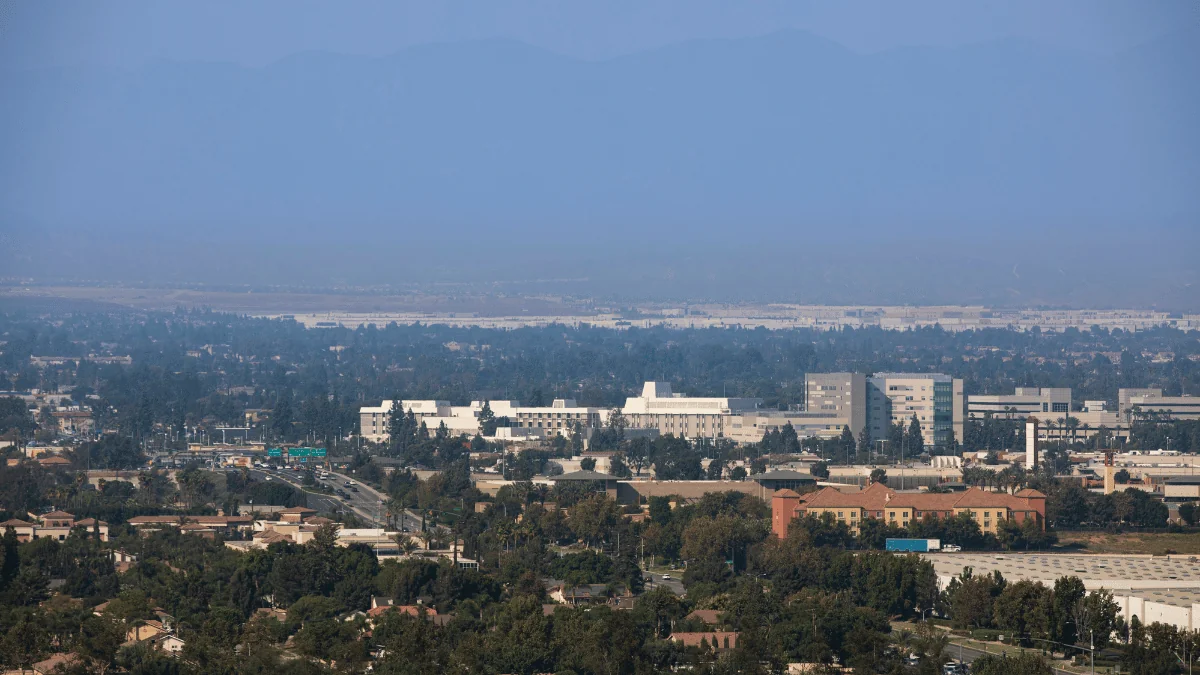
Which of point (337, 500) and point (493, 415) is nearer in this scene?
point (337, 500)

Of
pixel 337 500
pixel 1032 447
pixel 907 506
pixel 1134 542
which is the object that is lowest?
pixel 337 500

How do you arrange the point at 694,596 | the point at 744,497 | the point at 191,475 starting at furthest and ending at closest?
the point at 191,475, the point at 744,497, the point at 694,596

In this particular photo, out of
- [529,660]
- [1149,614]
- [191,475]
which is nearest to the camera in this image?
[529,660]

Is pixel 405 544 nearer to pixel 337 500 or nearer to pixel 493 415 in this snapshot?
pixel 337 500

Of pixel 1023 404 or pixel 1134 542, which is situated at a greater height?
pixel 1023 404

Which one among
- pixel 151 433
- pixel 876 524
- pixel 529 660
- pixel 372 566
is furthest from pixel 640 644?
pixel 151 433

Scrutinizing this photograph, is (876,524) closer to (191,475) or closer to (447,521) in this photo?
(447,521)

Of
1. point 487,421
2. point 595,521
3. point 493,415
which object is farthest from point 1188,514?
point 493,415
